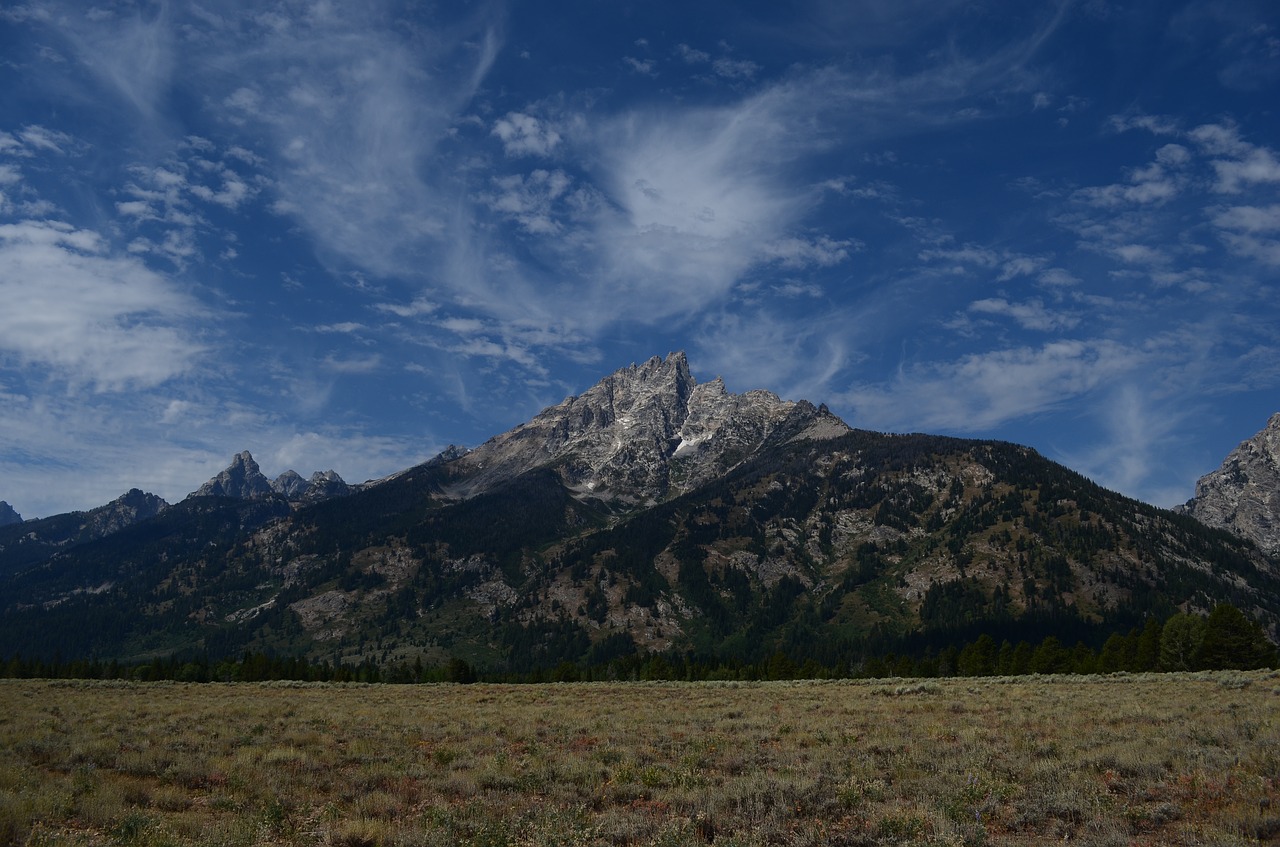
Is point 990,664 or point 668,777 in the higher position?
point 668,777

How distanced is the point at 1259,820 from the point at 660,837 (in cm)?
992

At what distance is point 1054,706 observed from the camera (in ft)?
94.2

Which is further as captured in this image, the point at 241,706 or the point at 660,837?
the point at 241,706

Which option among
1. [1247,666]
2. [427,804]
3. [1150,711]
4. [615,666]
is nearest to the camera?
→ [427,804]

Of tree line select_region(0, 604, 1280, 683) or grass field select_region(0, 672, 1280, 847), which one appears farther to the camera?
tree line select_region(0, 604, 1280, 683)

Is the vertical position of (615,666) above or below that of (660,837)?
below

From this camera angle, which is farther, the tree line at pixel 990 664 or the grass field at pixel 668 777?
the tree line at pixel 990 664

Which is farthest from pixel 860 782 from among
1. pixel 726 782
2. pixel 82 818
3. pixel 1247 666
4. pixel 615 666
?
pixel 615 666

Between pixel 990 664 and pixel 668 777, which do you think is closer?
pixel 668 777

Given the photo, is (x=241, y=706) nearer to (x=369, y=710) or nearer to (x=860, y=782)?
(x=369, y=710)

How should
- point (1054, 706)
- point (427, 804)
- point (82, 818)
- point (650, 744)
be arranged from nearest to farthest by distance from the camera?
point (82, 818) → point (427, 804) → point (650, 744) → point (1054, 706)

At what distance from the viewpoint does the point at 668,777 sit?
657 inches

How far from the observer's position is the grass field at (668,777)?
12023 millimetres

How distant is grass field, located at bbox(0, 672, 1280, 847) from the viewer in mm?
12023
